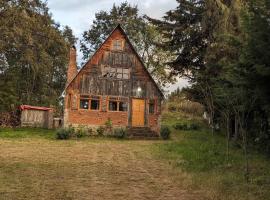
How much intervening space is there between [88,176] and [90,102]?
716 inches

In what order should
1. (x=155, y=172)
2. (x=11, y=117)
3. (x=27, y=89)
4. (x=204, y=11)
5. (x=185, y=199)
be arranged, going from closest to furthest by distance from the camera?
(x=185, y=199)
(x=155, y=172)
(x=204, y=11)
(x=11, y=117)
(x=27, y=89)

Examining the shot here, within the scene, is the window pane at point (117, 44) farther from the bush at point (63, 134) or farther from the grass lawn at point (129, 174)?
the grass lawn at point (129, 174)

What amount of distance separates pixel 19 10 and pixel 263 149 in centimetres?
1693

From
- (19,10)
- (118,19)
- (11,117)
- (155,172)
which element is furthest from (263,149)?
(118,19)

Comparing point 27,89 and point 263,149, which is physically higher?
point 27,89

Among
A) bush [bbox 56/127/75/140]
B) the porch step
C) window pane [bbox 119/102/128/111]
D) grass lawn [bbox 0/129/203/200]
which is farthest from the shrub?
grass lawn [bbox 0/129/203/200]

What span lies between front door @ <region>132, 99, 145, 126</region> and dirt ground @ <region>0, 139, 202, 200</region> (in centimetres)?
1208

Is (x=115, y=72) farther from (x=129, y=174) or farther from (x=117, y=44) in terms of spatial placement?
(x=129, y=174)

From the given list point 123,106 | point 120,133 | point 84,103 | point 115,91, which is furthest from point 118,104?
point 120,133

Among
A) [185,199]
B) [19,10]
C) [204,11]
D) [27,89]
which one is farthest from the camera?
[27,89]

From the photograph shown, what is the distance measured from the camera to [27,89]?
46.8 m

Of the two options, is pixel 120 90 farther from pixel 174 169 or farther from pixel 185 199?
pixel 185 199

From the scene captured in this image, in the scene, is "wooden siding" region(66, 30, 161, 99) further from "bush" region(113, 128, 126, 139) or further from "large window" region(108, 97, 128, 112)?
"bush" region(113, 128, 126, 139)

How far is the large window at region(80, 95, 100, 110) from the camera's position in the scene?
3009cm
